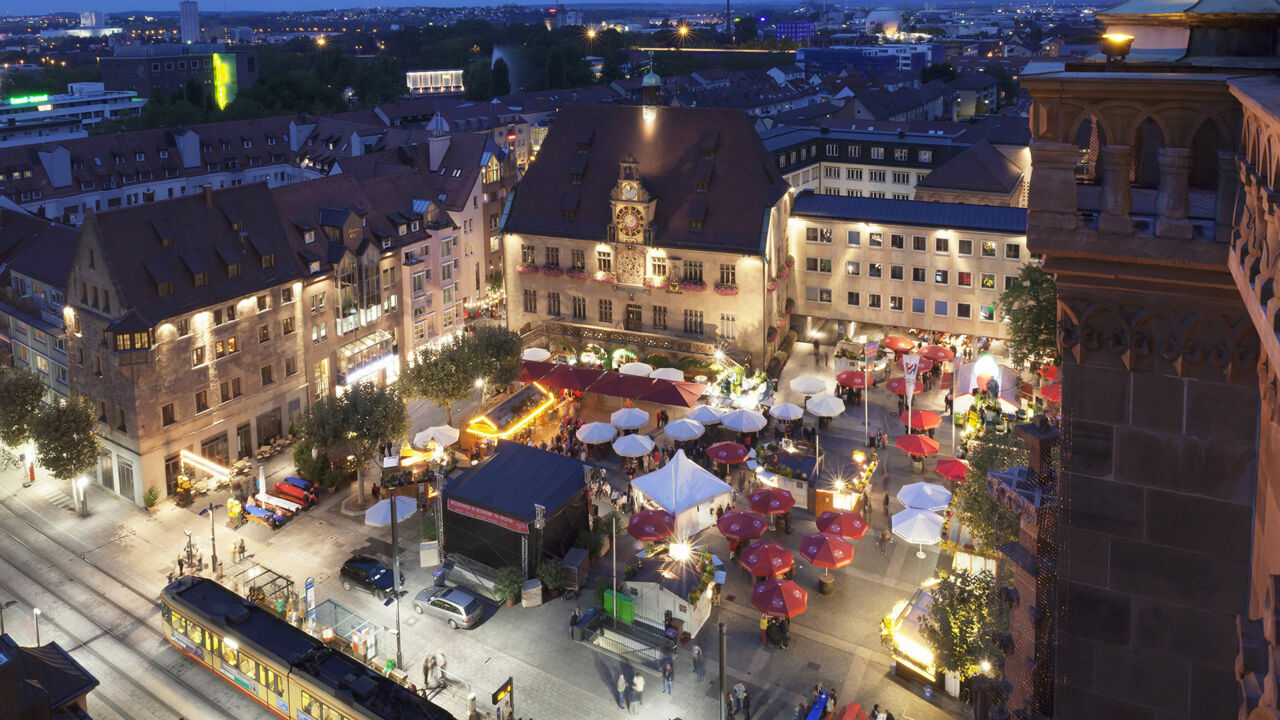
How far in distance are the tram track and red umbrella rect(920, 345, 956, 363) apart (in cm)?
4904

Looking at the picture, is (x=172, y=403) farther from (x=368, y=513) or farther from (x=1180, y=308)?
(x=1180, y=308)

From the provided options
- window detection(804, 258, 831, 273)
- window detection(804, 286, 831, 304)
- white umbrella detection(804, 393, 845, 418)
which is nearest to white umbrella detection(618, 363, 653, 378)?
white umbrella detection(804, 393, 845, 418)

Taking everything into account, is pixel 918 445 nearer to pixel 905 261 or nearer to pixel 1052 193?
pixel 905 261

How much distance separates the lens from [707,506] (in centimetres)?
4991

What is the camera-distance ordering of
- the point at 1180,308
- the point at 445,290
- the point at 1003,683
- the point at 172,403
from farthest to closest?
the point at 445,290, the point at 172,403, the point at 1003,683, the point at 1180,308

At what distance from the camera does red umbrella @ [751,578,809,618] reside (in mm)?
39906

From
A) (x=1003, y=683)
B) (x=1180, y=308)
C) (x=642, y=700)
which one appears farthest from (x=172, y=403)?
(x=1180, y=308)

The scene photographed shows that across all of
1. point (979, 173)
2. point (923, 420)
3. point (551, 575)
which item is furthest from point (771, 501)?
point (979, 173)

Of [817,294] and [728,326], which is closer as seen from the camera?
[728,326]

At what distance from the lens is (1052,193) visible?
44.4 ft

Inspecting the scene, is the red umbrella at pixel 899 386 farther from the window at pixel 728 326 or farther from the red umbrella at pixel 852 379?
the window at pixel 728 326

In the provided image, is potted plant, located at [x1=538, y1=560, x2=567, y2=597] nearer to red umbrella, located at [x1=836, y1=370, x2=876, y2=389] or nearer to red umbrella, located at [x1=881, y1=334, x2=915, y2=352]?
red umbrella, located at [x1=836, y1=370, x2=876, y2=389]

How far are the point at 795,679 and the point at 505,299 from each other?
46.6m

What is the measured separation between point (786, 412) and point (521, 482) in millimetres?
19640
